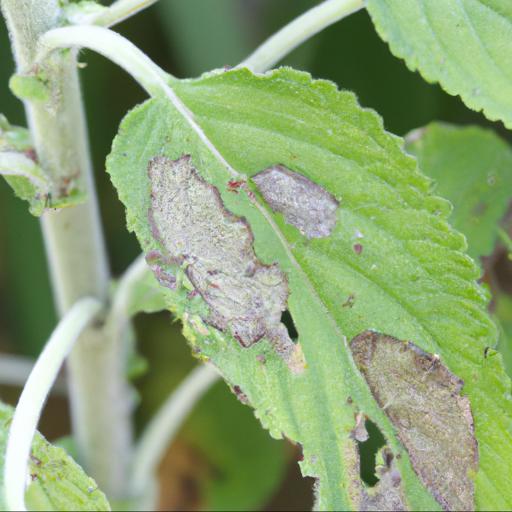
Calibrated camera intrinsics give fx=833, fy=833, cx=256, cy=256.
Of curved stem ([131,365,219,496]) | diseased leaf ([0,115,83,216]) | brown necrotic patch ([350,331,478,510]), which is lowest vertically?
curved stem ([131,365,219,496])

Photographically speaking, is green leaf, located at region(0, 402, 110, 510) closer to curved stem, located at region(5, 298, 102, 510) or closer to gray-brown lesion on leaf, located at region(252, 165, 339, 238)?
curved stem, located at region(5, 298, 102, 510)

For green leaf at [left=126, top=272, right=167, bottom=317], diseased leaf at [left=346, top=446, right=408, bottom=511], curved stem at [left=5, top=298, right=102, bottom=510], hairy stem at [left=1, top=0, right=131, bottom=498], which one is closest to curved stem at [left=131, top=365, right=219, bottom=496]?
hairy stem at [left=1, top=0, right=131, bottom=498]

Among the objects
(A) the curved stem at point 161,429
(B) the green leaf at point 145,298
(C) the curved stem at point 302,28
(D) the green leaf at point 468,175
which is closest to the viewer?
(C) the curved stem at point 302,28

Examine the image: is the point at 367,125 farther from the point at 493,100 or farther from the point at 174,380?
the point at 174,380

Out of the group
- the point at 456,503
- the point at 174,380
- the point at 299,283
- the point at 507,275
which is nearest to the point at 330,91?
the point at 299,283

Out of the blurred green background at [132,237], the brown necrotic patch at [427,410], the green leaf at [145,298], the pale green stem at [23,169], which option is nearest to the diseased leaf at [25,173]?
the pale green stem at [23,169]

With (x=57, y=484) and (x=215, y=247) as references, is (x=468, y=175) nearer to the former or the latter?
(x=215, y=247)

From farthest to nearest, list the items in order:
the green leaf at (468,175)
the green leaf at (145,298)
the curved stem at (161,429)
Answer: the curved stem at (161,429), the green leaf at (468,175), the green leaf at (145,298)

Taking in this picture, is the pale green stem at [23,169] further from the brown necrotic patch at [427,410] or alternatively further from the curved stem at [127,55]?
the brown necrotic patch at [427,410]
